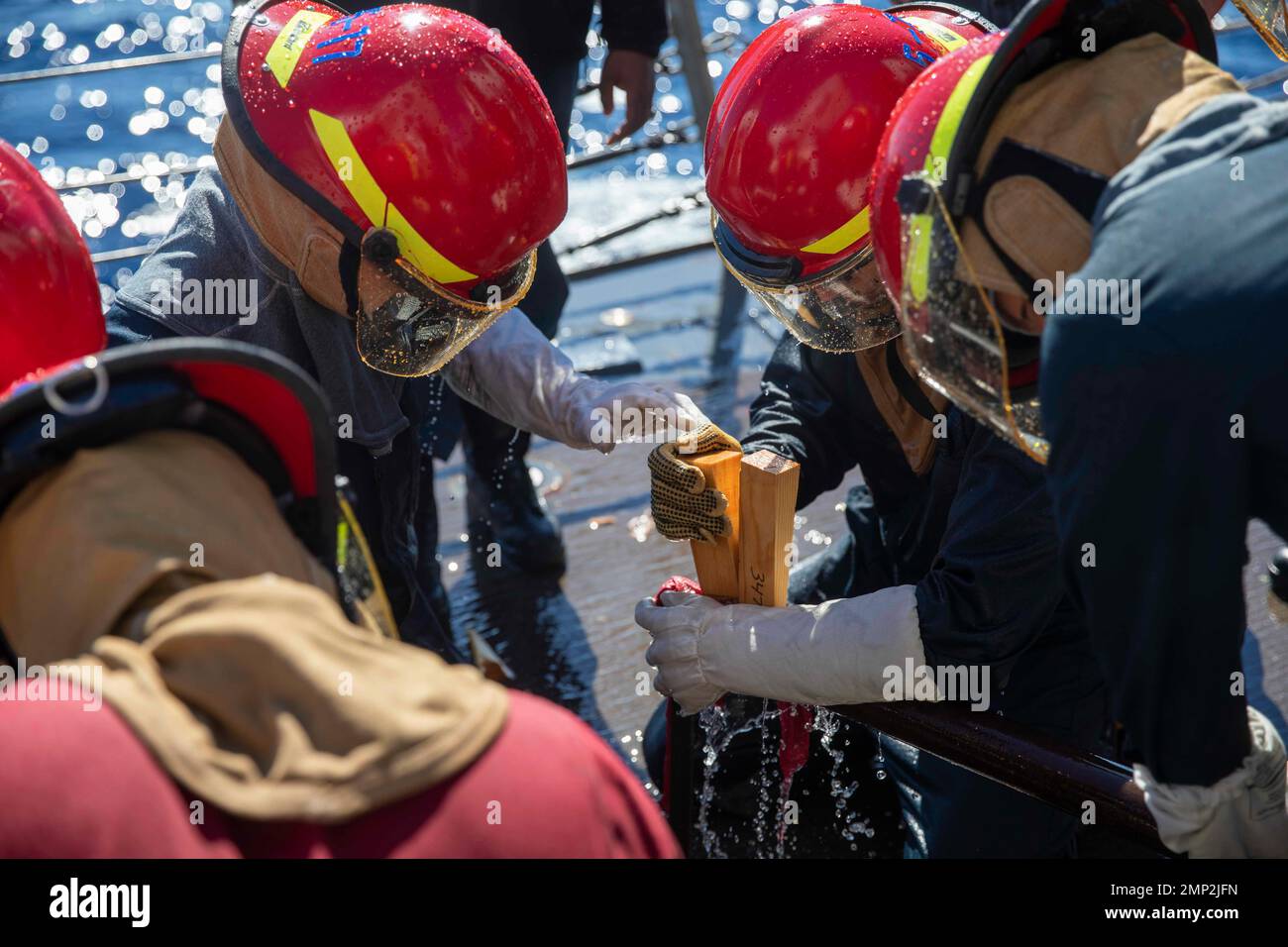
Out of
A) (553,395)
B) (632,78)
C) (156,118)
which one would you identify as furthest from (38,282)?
(156,118)

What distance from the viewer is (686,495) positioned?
7.64ft

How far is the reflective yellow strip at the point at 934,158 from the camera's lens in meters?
1.64

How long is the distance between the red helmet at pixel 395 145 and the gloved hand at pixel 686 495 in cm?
47

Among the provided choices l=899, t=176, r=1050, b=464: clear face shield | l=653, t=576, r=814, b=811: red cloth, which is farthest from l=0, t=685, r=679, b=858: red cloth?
l=653, t=576, r=814, b=811: red cloth

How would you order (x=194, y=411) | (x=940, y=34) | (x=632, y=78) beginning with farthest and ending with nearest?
(x=632, y=78), (x=940, y=34), (x=194, y=411)

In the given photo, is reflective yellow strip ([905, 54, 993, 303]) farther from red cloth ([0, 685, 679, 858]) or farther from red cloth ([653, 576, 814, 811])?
red cloth ([653, 576, 814, 811])

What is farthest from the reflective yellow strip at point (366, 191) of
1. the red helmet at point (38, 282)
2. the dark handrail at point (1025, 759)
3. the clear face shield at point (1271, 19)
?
the clear face shield at point (1271, 19)

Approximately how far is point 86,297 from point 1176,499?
5.29ft

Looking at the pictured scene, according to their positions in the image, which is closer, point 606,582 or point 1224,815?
point 1224,815

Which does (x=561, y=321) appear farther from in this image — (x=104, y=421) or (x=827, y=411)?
(x=104, y=421)

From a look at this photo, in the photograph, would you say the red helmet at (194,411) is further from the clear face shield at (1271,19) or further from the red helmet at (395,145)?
the clear face shield at (1271,19)

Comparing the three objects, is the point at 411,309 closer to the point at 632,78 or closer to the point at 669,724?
the point at 669,724

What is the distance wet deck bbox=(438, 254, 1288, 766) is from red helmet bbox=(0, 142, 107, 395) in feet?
5.44

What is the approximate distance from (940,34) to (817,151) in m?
0.35
